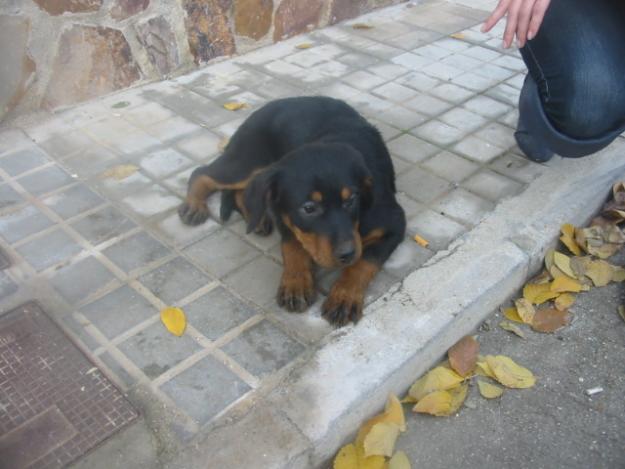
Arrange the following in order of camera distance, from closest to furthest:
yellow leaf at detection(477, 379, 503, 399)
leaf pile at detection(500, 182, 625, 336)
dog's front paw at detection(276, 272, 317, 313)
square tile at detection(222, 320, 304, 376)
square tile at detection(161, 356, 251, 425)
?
square tile at detection(161, 356, 251, 425) → square tile at detection(222, 320, 304, 376) → yellow leaf at detection(477, 379, 503, 399) → dog's front paw at detection(276, 272, 317, 313) → leaf pile at detection(500, 182, 625, 336)

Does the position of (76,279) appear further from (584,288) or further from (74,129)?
(584,288)

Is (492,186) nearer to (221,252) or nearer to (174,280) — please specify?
(221,252)

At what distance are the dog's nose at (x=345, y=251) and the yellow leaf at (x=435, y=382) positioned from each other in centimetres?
53

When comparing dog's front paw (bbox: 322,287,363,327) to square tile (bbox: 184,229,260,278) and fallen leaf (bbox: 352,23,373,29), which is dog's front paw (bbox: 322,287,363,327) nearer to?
square tile (bbox: 184,229,260,278)

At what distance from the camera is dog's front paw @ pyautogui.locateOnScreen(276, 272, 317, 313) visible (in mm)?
2559

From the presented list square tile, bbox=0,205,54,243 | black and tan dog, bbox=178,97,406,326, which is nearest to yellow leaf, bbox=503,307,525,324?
black and tan dog, bbox=178,97,406,326

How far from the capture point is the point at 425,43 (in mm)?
5012

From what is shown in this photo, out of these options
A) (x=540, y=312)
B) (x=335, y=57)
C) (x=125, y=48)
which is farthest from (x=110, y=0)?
(x=540, y=312)

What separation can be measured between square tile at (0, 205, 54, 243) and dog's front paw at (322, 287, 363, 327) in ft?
4.71

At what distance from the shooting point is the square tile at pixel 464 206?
311cm

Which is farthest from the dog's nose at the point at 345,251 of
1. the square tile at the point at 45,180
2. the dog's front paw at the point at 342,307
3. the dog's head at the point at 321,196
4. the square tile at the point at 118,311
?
the square tile at the point at 45,180

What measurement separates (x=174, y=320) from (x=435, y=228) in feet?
4.17

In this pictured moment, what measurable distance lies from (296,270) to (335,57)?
258cm

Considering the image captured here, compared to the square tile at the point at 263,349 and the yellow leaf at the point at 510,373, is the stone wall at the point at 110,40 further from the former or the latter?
the yellow leaf at the point at 510,373
